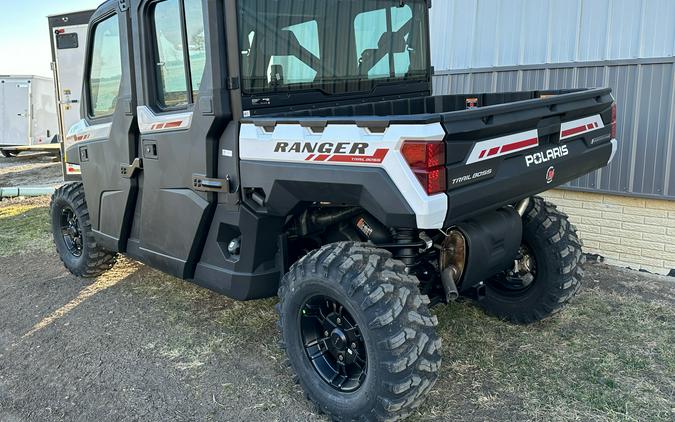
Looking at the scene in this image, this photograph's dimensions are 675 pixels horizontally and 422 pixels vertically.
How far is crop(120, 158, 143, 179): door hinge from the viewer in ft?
14.0

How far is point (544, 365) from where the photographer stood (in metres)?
3.65

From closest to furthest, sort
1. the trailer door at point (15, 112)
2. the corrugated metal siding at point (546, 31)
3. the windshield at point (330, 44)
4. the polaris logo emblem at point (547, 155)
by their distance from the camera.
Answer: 1. the polaris logo emblem at point (547, 155)
2. the windshield at point (330, 44)
3. the corrugated metal siding at point (546, 31)
4. the trailer door at point (15, 112)

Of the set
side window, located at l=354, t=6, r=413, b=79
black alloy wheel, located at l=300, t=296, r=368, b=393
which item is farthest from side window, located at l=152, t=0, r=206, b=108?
black alloy wheel, located at l=300, t=296, r=368, b=393

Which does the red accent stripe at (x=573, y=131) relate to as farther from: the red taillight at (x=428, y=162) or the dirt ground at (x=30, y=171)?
the dirt ground at (x=30, y=171)

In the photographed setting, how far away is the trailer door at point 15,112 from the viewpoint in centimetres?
1600

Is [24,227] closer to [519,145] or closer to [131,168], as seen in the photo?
[131,168]

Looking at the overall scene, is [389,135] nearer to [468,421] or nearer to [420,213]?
[420,213]

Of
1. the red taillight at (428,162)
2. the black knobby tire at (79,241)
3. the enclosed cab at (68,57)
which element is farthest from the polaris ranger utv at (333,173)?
the enclosed cab at (68,57)

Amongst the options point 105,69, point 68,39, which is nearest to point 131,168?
point 105,69

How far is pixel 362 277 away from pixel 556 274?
66.2 inches

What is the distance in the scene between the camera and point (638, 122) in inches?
216

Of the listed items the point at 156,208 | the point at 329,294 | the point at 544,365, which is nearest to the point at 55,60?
the point at 156,208

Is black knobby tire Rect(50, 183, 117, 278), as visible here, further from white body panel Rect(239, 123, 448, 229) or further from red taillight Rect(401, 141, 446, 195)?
red taillight Rect(401, 141, 446, 195)

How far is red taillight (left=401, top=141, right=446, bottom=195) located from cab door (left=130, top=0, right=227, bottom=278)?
1.36m
